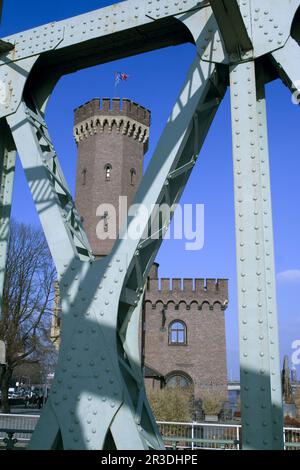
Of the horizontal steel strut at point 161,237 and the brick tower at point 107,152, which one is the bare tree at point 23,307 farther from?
the horizontal steel strut at point 161,237

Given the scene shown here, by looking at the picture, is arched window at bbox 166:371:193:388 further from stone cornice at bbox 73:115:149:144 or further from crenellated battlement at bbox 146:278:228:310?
stone cornice at bbox 73:115:149:144

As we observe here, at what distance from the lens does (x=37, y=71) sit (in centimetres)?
545

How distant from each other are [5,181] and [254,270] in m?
3.25

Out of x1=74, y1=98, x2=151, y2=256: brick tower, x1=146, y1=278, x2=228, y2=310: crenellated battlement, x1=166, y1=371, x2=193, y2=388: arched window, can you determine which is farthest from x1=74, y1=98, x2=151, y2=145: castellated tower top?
x1=166, y1=371, x2=193, y2=388: arched window

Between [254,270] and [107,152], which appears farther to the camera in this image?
[107,152]

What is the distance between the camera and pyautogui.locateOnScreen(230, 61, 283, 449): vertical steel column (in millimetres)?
3303

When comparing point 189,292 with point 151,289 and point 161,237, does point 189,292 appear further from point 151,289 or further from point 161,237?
point 161,237

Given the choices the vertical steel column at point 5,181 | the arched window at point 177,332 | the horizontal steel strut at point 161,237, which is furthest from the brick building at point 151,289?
the horizontal steel strut at point 161,237

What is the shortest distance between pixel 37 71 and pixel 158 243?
2640 millimetres

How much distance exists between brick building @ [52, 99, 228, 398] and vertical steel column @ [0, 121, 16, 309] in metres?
31.8

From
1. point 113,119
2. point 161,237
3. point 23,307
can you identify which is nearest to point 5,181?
point 161,237

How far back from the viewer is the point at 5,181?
217 inches
